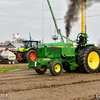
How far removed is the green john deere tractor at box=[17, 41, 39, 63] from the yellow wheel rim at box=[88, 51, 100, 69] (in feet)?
31.0

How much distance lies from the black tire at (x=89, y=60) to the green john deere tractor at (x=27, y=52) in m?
9.47

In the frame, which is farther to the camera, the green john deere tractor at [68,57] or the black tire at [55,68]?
the green john deere tractor at [68,57]

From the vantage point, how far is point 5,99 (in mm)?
5043

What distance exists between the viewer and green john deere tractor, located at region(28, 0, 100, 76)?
9255 mm

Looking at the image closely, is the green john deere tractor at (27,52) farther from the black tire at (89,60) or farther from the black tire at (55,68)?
the black tire at (55,68)

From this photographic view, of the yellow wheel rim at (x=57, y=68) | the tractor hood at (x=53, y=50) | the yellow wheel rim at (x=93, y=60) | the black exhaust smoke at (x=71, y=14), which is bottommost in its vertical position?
the yellow wheel rim at (x=57, y=68)

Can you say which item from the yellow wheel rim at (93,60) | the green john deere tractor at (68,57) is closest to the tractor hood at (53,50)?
the green john deere tractor at (68,57)

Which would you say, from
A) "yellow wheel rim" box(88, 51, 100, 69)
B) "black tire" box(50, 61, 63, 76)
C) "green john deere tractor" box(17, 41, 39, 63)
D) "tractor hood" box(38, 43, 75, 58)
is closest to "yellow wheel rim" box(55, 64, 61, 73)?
"black tire" box(50, 61, 63, 76)

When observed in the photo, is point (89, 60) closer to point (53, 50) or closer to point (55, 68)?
point (53, 50)

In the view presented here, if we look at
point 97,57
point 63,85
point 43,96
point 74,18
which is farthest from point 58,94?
point 74,18

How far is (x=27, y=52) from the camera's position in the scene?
1886 cm

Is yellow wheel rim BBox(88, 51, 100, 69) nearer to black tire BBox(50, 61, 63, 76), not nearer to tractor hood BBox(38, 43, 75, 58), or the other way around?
tractor hood BBox(38, 43, 75, 58)

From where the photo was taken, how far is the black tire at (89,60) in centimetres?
959

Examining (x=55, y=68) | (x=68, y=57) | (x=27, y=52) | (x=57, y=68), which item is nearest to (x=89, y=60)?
(x=68, y=57)
